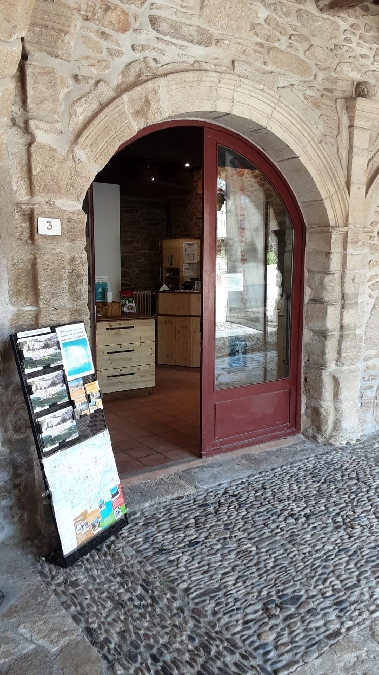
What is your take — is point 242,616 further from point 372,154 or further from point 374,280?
point 372,154

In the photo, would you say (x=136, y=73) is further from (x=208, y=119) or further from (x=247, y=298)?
(x=247, y=298)

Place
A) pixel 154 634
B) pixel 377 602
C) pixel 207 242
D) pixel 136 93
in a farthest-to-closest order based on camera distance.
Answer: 1. pixel 207 242
2. pixel 136 93
3. pixel 377 602
4. pixel 154 634

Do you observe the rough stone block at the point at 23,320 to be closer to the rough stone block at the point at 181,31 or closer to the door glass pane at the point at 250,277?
the door glass pane at the point at 250,277

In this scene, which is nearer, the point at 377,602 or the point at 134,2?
the point at 377,602

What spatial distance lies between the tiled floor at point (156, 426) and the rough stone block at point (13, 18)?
2654 millimetres

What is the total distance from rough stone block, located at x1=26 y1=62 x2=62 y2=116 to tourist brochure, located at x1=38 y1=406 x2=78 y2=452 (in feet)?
4.94

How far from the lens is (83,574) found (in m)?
2.55

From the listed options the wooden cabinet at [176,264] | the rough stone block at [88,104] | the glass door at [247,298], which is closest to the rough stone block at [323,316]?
the glass door at [247,298]

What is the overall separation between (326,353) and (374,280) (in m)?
0.81

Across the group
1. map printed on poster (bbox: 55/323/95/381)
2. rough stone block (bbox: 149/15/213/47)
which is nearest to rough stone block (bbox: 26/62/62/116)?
rough stone block (bbox: 149/15/213/47)

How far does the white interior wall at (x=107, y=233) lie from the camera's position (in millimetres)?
7887

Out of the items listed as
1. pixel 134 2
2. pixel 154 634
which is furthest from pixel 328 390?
pixel 134 2

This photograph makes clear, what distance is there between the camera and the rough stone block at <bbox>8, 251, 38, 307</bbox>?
273cm

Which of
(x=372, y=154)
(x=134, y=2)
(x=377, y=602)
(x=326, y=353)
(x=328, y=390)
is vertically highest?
(x=134, y=2)
